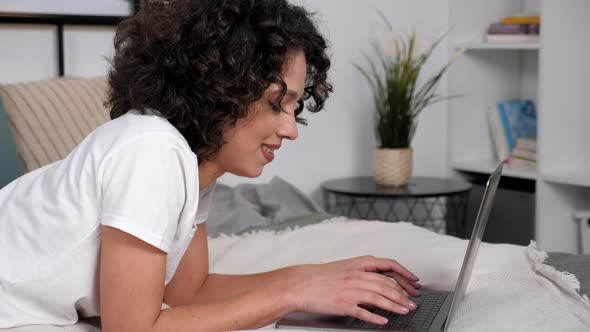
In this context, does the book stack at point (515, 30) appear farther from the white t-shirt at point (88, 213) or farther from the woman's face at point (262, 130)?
the white t-shirt at point (88, 213)

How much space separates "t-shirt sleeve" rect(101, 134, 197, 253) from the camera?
967mm

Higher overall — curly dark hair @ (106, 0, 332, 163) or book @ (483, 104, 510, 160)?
curly dark hair @ (106, 0, 332, 163)

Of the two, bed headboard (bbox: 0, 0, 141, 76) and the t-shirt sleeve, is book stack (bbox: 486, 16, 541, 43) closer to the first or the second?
bed headboard (bbox: 0, 0, 141, 76)

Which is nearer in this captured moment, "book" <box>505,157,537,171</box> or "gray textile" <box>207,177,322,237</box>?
"gray textile" <box>207,177,322,237</box>

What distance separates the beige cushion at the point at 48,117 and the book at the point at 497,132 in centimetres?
167

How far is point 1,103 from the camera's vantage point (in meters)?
1.94

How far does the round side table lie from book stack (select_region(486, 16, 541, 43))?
1.89 ft

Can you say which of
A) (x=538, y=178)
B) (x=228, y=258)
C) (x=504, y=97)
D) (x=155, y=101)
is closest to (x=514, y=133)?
(x=504, y=97)

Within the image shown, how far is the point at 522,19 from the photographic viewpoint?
296 cm

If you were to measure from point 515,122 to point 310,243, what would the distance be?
66.4 inches

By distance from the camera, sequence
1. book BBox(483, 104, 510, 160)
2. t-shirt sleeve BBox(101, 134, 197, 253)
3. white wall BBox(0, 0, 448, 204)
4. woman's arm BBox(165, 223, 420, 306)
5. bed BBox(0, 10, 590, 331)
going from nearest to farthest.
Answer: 1. t-shirt sleeve BBox(101, 134, 197, 253)
2. bed BBox(0, 10, 590, 331)
3. woman's arm BBox(165, 223, 420, 306)
4. white wall BBox(0, 0, 448, 204)
5. book BBox(483, 104, 510, 160)

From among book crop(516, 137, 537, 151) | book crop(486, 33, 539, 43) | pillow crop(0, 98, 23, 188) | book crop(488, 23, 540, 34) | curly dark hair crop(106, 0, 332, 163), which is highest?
book crop(488, 23, 540, 34)

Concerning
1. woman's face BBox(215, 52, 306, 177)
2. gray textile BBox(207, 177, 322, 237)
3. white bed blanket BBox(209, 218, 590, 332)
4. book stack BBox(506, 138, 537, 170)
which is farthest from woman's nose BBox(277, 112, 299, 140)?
book stack BBox(506, 138, 537, 170)

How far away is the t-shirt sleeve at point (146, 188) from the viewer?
38.1 inches
